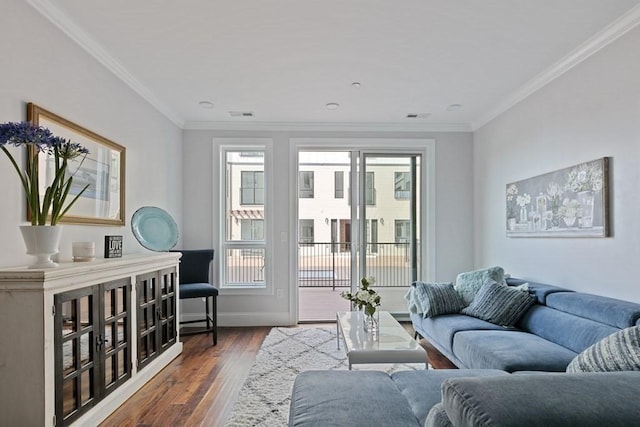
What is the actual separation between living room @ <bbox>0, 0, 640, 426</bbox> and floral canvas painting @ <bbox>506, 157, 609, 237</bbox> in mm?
68

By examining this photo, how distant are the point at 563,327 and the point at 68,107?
146 inches

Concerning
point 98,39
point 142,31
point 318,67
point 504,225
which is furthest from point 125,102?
point 504,225

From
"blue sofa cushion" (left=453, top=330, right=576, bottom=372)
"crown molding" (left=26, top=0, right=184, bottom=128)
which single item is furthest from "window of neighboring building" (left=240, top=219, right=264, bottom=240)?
"blue sofa cushion" (left=453, top=330, right=576, bottom=372)

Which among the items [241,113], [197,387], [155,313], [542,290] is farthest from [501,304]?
[241,113]

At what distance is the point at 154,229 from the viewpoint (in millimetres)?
3832

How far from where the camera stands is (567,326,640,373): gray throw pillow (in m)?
1.68

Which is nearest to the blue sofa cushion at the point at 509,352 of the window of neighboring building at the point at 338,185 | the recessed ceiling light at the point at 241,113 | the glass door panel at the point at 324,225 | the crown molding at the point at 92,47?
the recessed ceiling light at the point at 241,113

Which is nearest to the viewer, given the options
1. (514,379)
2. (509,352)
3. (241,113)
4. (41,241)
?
(514,379)

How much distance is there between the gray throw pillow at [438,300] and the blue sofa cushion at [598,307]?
81cm

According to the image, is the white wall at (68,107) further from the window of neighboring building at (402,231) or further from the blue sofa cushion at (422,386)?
the window of neighboring building at (402,231)

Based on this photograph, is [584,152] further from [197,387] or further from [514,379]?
[197,387]

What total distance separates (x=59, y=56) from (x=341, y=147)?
3231 mm

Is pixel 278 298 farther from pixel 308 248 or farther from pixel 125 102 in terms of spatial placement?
pixel 308 248

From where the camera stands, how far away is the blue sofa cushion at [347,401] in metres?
1.53
